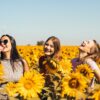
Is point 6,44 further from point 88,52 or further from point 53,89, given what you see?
point 53,89

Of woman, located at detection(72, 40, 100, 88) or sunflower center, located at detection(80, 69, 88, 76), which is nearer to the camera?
sunflower center, located at detection(80, 69, 88, 76)

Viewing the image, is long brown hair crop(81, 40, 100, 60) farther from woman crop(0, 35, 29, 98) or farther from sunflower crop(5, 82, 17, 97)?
sunflower crop(5, 82, 17, 97)

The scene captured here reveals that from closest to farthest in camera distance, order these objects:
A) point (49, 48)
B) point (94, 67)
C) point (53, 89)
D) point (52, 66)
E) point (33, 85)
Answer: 1. point (33, 85)
2. point (53, 89)
3. point (52, 66)
4. point (94, 67)
5. point (49, 48)

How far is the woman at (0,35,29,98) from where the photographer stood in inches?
185

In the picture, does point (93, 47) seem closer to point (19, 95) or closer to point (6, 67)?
point (6, 67)

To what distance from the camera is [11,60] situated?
4809 millimetres

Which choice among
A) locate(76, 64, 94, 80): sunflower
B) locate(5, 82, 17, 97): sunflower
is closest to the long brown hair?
locate(76, 64, 94, 80): sunflower

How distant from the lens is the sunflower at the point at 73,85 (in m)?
3.17

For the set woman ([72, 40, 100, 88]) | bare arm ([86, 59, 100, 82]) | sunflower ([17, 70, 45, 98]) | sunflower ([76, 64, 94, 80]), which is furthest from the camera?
woman ([72, 40, 100, 88])

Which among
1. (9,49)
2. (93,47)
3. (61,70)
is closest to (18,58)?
(9,49)

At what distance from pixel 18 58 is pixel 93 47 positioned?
0.82m

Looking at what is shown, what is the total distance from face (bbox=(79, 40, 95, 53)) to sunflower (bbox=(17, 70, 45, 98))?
1.63m

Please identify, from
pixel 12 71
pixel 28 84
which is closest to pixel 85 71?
pixel 28 84

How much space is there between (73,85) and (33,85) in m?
0.29
